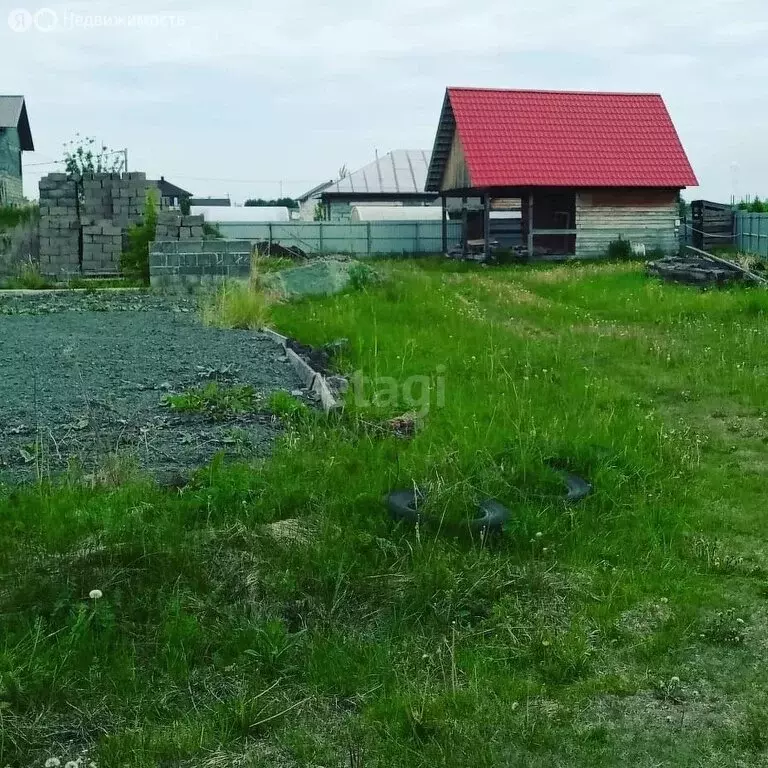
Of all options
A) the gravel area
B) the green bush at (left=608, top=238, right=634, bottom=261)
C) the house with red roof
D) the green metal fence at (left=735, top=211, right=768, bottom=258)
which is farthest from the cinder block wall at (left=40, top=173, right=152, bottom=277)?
the green metal fence at (left=735, top=211, right=768, bottom=258)

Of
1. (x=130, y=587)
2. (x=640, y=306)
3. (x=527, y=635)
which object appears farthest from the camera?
(x=640, y=306)

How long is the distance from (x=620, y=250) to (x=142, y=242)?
13.3 meters

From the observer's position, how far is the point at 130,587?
3.66m

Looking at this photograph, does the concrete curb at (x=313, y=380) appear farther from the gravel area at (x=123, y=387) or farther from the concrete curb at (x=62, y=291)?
the concrete curb at (x=62, y=291)

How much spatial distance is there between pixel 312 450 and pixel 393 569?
1626mm

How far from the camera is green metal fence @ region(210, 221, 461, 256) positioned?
27062 millimetres

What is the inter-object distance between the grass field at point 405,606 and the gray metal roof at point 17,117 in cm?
3560

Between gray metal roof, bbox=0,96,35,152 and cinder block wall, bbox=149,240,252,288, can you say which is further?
gray metal roof, bbox=0,96,35,152

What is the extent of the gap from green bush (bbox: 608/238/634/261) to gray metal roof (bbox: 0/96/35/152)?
2548 cm

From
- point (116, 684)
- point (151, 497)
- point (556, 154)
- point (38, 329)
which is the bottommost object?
point (116, 684)

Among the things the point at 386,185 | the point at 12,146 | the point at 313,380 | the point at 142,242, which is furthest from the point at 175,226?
the point at 12,146

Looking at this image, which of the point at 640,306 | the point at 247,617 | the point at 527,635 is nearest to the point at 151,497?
the point at 247,617

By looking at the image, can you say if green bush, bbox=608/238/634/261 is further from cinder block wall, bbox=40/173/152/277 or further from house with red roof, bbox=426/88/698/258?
cinder block wall, bbox=40/173/152/277

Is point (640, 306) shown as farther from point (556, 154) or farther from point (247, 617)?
point (556, 154)
